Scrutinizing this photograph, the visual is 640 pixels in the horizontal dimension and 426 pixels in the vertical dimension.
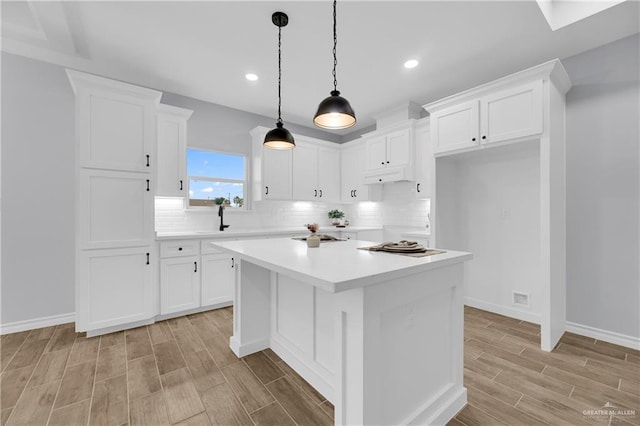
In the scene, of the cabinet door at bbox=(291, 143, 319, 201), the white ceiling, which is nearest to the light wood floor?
the cabinet door at bbox=(291, 143, 319, 201)

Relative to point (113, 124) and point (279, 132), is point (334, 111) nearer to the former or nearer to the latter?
point (279, 132)

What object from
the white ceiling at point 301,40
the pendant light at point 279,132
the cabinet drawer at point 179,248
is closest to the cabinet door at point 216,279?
the cabinet drawer at point 179,248

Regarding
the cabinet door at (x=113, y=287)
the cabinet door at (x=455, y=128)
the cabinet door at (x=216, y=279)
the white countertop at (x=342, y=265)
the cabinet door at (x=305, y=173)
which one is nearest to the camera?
the white countertop at (x=342, y=265)

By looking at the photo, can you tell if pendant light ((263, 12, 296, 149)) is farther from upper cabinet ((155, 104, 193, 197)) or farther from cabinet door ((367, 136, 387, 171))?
cabinet door ((367, 136, 387, 171))

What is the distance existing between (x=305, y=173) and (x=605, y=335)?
4.16 metres

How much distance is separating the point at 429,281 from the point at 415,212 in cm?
310

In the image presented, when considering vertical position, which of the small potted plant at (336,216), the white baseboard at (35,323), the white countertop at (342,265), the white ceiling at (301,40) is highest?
the white ceiling at (301,40)

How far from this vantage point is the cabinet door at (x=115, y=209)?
9.06 feet

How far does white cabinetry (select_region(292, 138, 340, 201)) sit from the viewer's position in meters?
4.84

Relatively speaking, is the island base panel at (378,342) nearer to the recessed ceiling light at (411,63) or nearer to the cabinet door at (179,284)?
the cabinet door at (179,284)

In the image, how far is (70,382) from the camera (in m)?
2.03

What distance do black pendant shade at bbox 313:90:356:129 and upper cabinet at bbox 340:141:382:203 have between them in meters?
2.67

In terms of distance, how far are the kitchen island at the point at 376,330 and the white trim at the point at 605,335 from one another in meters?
1.97

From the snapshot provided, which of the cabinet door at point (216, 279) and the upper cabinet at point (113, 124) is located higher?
the upper cabinet at point (113, 124)
